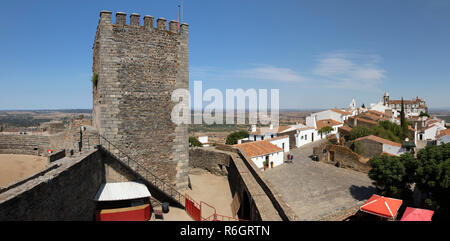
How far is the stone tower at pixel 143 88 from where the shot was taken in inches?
312

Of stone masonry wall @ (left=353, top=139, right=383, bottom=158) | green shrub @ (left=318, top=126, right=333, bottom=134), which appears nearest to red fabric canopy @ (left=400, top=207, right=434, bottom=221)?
stone masonry wall @ (left=353, top=139, right=383, bottom=158)

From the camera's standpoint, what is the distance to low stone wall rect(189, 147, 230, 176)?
14109 millimetres

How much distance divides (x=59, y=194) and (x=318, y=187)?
19.1 metres

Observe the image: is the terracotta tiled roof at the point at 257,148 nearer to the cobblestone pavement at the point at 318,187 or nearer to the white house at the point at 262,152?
the white house at the point at 262,152

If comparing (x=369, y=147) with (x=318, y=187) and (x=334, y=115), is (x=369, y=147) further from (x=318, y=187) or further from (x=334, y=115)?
(x=334, y=115)

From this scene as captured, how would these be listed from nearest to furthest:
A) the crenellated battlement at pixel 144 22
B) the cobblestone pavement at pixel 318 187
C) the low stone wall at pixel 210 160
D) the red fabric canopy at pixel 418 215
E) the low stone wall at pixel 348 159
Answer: the crenellated battlement at pixel 144 22 < the red fabric canopy at pixel 418 215 < the low stone wall at pixel 210 160 < the cobblestone pavement at pixel 318 187 < the low stone wall at pixel 348 159

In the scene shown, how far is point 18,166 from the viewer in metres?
13.8

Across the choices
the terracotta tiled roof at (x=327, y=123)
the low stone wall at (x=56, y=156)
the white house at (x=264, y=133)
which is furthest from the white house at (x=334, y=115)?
the low stone wall at (x=56, y=156)

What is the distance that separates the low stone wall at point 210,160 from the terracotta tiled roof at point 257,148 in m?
9.13

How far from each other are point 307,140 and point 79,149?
3687 centimetres

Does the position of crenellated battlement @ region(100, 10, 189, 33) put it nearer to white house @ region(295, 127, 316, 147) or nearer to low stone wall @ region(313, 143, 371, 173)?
low stone wall @ region(313, 143, 371, 173)
